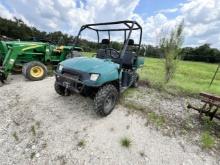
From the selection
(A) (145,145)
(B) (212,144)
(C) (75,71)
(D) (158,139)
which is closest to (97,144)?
(A) (145,145)

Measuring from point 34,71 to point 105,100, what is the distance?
3.87 meters

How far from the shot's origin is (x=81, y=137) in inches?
145

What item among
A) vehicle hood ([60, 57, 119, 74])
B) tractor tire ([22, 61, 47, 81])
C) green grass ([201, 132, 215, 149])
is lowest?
green grass ([201, 132, 215, 149])

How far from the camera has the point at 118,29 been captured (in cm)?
550

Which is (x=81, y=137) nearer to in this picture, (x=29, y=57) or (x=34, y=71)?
(x=34, y=71)

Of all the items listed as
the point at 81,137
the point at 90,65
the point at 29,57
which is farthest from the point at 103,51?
the point at 29,57

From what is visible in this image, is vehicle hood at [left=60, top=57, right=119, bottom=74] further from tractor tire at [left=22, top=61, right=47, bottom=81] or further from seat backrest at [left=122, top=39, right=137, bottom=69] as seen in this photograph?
tractor tire at [left=22, top=61, right=47, bottom=81]

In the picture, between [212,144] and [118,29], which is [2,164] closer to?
[212,144]

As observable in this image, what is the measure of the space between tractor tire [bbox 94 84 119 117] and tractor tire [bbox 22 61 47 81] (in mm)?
3630

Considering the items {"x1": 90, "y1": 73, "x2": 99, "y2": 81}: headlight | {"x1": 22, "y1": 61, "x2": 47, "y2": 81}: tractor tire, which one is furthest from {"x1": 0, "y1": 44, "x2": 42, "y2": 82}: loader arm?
{"x1": 90, "y1": 73, "x2": 99, "y2": 81}: headlight

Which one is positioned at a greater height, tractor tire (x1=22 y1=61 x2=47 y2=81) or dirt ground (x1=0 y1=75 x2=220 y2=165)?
tractor tire (x1=22 y1=61 x2=47 y2=81)

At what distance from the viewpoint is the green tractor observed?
6430mm

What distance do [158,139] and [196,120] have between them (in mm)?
1471

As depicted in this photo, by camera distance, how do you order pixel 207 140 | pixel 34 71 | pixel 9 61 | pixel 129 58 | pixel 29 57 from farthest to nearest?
pixel 29 57
pixel 34 71
pixel 9 61
pixel 129 58
pixel 207 140
